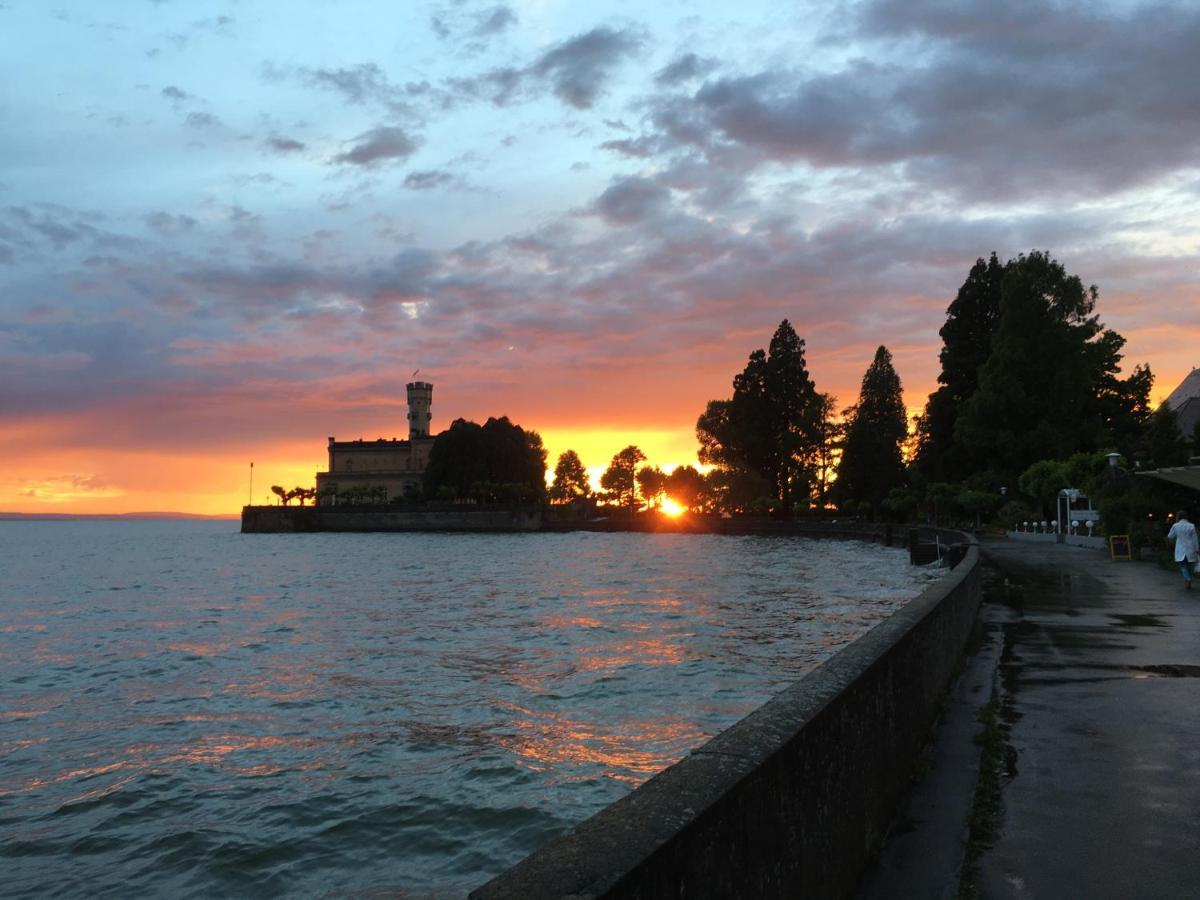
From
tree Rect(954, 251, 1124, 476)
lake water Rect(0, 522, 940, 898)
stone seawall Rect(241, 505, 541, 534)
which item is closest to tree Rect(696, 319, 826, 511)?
tree Rect(954, 251, 1124, 476)

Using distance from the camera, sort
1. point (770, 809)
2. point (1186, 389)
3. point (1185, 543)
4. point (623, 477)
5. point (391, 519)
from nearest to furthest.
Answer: point (770, 809) < point (1185, 543) < point (1186, 389) < point (391, 519) < point (623, 477)

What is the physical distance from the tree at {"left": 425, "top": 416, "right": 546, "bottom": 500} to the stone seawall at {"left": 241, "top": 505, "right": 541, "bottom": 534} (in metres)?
2.61

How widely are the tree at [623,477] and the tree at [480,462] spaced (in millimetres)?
30664

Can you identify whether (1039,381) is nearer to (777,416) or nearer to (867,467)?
(867,467)

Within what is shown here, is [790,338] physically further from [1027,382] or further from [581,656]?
[581,656]

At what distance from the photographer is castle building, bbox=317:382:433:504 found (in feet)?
530

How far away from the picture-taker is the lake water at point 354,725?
328 inches

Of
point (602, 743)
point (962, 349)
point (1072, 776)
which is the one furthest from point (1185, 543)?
point (962, 349)

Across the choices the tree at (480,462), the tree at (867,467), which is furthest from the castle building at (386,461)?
the tree at (867,467)

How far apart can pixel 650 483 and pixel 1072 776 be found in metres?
148

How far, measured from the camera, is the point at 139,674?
61.7 feet

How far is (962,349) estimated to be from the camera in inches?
2904

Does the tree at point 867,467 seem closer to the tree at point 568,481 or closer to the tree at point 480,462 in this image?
the tree at point 480,462

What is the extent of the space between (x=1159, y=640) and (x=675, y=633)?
39.2ft
